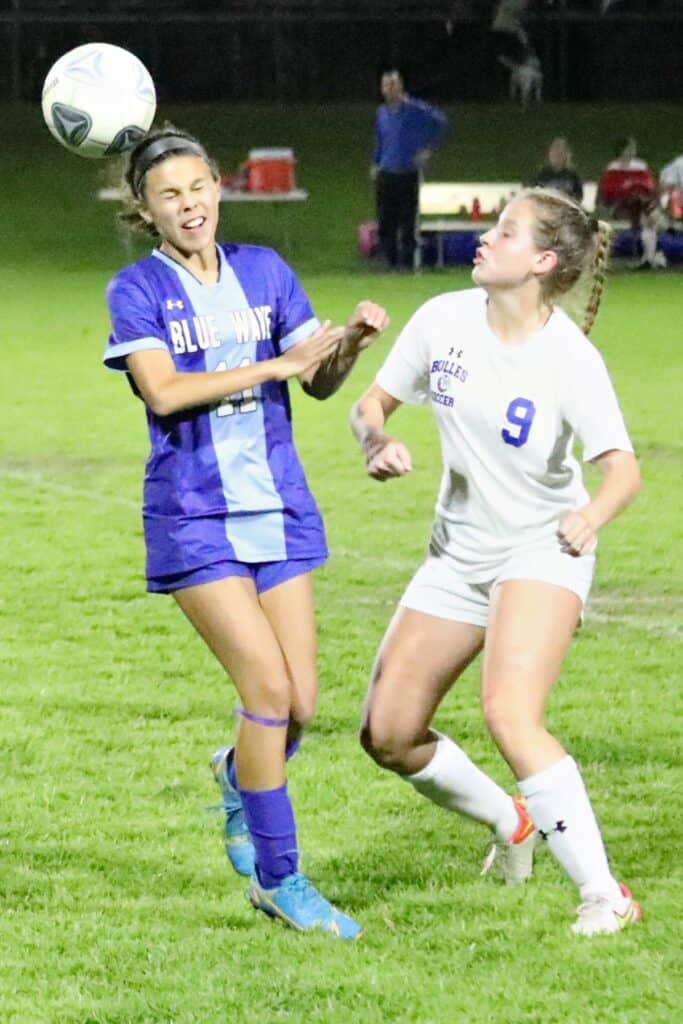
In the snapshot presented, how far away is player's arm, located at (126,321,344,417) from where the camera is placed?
187 inches

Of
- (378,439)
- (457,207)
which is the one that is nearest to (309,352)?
(378,439)

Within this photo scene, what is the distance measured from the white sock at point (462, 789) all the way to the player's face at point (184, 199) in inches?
57.7

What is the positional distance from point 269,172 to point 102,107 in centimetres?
2051

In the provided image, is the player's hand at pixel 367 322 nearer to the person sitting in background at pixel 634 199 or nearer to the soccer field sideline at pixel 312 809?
the soccer field sideline at pixel 312 809

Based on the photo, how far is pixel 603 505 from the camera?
15.4 ft

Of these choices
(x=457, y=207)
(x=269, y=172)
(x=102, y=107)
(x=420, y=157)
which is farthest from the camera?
(x=269, y=172)

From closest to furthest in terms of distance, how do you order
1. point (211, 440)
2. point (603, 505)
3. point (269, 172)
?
1. point (603, 505)
2. point (211, 440)
3. point (269, 172)

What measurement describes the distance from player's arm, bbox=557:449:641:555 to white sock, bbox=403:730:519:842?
77 centimetres

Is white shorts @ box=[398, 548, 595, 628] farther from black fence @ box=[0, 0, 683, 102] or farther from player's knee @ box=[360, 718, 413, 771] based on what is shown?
black fence @ box=[0, 0, 683, 102]

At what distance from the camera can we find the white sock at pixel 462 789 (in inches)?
205

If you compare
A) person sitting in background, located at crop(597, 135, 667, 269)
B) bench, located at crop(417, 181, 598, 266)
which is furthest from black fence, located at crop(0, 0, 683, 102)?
person sitting in background, located at crop(597, 135, 667, 269)

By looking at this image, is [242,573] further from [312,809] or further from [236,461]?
[312,809]

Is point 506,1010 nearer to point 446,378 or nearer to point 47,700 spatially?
point 446,378

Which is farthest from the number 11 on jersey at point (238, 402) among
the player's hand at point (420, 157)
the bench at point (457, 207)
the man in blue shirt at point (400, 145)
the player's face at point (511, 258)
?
the bench at point (457, 207)
